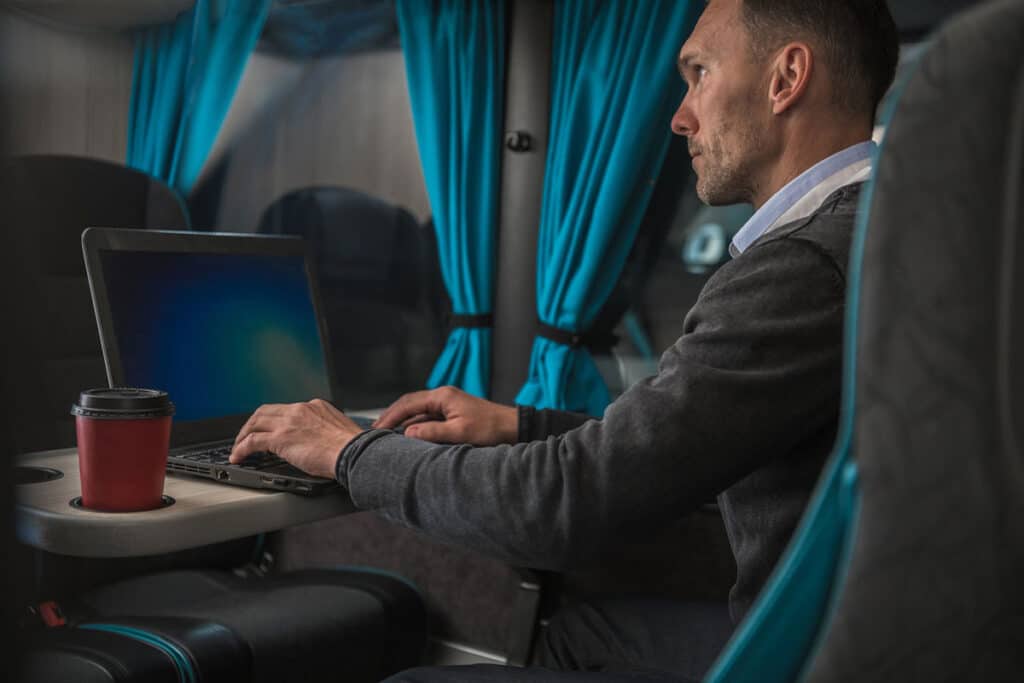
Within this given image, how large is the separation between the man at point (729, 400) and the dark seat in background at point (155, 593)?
0.47 m

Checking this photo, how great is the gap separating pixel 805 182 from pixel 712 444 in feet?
1.46

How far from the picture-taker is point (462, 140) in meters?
2.43

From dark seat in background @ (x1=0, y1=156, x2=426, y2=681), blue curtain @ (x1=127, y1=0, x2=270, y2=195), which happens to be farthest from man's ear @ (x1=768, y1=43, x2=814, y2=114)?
blue curtain @ (x1=127, y1=0, x2=270, y2=195)

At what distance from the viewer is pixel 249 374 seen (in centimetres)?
155

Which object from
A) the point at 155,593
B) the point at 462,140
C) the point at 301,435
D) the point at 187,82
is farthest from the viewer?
the point at 187,82

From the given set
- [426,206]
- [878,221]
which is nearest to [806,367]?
[878,221]

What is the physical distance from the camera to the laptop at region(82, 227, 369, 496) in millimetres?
1316

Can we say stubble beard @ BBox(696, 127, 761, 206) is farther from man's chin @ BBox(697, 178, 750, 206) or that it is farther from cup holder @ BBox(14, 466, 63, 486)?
cup holder @ BBox(14, 466, 63, 486)

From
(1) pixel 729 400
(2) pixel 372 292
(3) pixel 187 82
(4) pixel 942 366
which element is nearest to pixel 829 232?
(1) pixel 729 400

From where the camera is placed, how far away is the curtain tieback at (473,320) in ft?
8.03

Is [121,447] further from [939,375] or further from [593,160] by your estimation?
[593,160]

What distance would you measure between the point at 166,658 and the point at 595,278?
4.09 ft

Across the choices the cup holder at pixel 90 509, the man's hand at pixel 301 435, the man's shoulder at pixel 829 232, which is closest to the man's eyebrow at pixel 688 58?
the man's shoulder at pixel 829 232

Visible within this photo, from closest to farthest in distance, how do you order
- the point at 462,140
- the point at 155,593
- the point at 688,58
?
the point at 688,58 < the point at 155,593 < the point at 462,140
